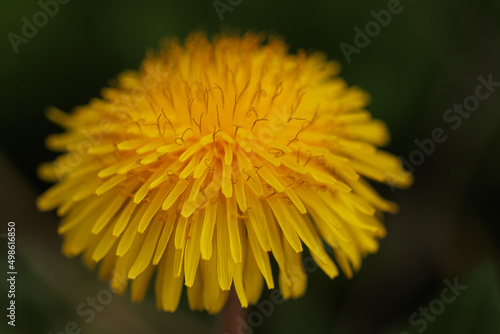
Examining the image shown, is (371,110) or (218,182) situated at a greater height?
(218,182)

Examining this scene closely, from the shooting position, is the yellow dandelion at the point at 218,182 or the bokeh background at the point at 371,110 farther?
the bokeh background at the point at 371,110

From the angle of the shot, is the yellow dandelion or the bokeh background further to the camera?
the bokeh background

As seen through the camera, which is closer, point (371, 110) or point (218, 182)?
point (218, 182)

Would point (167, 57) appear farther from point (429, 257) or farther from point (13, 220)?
point (429, 257)

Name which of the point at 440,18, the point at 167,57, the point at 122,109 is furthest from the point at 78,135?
the point at 440,18
